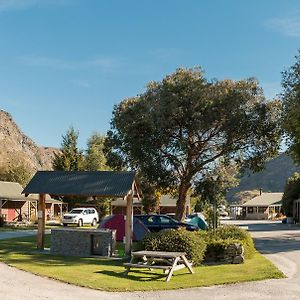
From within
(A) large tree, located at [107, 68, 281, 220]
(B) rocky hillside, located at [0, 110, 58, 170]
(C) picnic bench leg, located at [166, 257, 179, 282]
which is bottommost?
(C) picnic bench leg, located at [166, 257, 179, 282]

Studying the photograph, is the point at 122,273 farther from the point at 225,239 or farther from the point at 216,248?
the point at 225,239

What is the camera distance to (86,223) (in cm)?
4481

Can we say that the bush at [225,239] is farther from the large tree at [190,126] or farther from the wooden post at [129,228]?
the large tree at [190,126]

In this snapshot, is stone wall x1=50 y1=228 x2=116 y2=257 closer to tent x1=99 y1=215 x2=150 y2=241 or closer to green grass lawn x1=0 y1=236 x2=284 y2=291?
green grass lawn x1=0 y1=236 x2=284 y2=291

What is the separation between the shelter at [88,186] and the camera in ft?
64.6

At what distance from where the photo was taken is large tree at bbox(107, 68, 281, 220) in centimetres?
3381

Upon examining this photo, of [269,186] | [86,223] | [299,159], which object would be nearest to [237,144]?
[299,159]

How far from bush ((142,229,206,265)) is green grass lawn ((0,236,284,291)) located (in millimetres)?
606

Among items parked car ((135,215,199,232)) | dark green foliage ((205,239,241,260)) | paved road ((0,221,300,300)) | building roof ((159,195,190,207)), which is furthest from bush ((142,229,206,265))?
building roof ((159,195,190,207))

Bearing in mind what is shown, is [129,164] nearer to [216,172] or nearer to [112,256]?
[216,172]

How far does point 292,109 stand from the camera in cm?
3100

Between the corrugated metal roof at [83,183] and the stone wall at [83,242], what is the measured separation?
1536 millimetres

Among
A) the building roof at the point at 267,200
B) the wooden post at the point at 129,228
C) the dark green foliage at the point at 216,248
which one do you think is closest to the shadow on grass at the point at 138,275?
the dark green foliage at the point at 216,248

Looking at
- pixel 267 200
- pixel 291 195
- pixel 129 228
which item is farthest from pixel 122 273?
pixel 267 200
